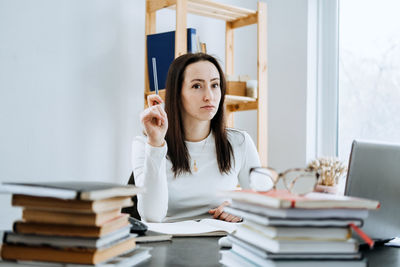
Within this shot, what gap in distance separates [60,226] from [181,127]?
1.29 meters

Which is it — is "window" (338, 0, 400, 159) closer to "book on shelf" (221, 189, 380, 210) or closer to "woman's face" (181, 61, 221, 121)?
"woman's face" (181, 61, 221, 121)

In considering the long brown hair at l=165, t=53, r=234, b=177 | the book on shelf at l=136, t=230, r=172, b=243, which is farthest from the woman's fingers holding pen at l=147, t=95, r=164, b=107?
the book on shelf at l=136, t=230, r=172, b=243

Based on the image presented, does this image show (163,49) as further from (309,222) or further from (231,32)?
(309,222)

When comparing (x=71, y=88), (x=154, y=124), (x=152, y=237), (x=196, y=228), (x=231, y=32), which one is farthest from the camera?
(x=231, y=32)

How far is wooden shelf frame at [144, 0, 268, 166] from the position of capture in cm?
234

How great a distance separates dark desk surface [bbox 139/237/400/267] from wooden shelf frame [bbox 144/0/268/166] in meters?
1.49

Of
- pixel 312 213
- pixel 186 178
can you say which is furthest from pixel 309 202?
pixel 186 178

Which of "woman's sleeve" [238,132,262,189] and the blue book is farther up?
the blue book

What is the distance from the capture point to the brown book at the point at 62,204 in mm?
647

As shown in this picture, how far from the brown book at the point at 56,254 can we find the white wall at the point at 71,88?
154cm

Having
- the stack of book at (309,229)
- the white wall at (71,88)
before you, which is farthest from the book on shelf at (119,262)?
the white wall at (71,88)

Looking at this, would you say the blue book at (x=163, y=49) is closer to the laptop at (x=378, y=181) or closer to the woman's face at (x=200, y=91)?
the woman's face at (x=200, y=91)

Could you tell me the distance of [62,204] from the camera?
66 cm

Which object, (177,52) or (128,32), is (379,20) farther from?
(128,32)
